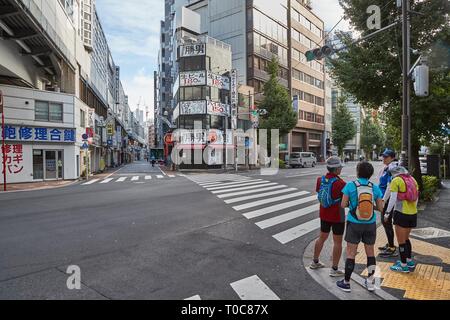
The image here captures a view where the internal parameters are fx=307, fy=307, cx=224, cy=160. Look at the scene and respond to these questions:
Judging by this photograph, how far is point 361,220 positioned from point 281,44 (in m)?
47.6

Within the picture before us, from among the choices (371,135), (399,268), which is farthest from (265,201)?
(371,135)

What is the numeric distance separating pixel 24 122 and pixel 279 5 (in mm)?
40462

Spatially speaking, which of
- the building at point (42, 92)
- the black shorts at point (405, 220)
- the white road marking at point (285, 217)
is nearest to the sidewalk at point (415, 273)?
the black shorts at point (405, 220)

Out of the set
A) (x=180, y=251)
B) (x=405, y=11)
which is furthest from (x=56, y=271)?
(x=405, y=11)

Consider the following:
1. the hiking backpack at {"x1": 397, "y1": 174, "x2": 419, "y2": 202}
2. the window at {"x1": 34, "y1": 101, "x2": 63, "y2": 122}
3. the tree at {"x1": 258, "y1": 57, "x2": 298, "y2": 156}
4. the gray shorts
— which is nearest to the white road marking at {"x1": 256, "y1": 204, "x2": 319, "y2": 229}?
the hiking backpack at {"x1": 397, "y1": 174, "x2": 419, "y2": 202}

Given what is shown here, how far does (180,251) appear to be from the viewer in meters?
5.79

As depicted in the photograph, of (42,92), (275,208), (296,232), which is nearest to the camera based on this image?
(296,232)

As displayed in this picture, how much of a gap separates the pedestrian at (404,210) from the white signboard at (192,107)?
1226 inches

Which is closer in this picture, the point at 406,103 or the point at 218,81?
the point at 406,103

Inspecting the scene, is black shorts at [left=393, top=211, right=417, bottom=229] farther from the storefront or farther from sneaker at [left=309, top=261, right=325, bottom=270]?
the storefront

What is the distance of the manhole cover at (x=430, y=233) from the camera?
6863mm

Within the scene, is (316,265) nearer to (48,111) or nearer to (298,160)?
(48,111)

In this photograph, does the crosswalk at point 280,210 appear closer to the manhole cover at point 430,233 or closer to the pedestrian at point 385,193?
the pedestrian at point 385,193

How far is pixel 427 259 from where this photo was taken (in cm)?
539
